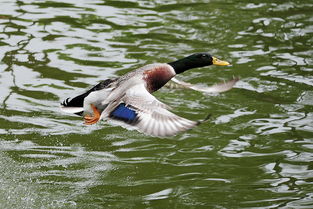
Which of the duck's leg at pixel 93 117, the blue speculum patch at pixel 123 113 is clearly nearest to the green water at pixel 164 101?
the duck's leg at pixel 93 117

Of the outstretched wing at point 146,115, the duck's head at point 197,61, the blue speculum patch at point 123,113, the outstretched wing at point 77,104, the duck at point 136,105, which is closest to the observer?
the outstretched wing at point 146,115

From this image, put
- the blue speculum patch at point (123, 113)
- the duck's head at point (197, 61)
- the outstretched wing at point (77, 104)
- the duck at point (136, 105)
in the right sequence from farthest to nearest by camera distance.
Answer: the duck's head at point (197, 61), the outstretched wing at point (77, 104), the blue speculum patch at point (123, 113), the duck at point (136, 105)

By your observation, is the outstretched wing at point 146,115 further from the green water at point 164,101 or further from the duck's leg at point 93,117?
the green water at point 164,101

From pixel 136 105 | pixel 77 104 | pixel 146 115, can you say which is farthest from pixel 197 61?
pixel 146 115

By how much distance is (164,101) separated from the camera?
8.41 m

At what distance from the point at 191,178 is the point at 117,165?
2.27 ft

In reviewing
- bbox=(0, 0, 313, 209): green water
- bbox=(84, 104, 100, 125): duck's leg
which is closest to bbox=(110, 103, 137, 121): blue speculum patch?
bbox=(84, 104, 100, 125): duck's leg

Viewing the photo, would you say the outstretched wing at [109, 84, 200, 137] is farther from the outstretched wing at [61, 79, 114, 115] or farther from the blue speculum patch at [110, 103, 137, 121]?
the outstretched wing at [61, 79, 114, 115]

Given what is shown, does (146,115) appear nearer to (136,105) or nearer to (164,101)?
(136,105)

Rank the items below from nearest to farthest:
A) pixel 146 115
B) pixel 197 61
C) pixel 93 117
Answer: pixel 146 115 < pixel 93 117 < pixel 197 61

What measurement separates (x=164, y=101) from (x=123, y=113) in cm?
238

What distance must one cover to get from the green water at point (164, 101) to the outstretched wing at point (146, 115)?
26.1 inches

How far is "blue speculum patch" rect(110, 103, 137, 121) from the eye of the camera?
5.98 m

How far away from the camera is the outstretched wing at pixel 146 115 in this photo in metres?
5.56
